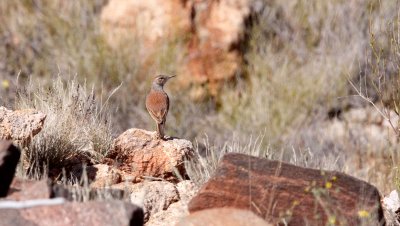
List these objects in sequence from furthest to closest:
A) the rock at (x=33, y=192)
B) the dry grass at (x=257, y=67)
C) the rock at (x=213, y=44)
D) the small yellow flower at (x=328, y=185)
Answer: the rock at (x=213, y=44), the dry grass at (x=257, y=67), the small yellow flower at (x=328, y=185), the rock at (x=33, y=192)

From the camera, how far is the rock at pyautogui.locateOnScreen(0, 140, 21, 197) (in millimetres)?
4645

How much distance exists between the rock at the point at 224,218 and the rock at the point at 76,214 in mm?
443

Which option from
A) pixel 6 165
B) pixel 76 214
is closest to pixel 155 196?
pixel 6 165

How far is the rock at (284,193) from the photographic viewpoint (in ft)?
16.6

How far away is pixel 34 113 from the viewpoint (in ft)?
20.8

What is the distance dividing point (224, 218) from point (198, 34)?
20.2ft

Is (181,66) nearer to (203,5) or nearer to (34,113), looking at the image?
(203,5)

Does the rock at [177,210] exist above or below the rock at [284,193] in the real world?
below

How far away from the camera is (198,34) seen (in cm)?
1075

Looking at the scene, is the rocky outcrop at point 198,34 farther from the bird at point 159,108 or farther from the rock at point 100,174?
the rock at point 100,174

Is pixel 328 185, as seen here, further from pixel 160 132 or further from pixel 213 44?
pixel 213 44

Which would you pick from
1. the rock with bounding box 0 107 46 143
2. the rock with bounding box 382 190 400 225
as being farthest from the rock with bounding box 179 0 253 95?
the rock with bounding box 0 107 46 143

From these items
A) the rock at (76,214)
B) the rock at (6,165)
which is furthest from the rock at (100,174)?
the rock at (76,214)

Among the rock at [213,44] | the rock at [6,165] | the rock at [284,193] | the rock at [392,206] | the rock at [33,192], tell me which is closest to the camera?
the rock at [33,192]
